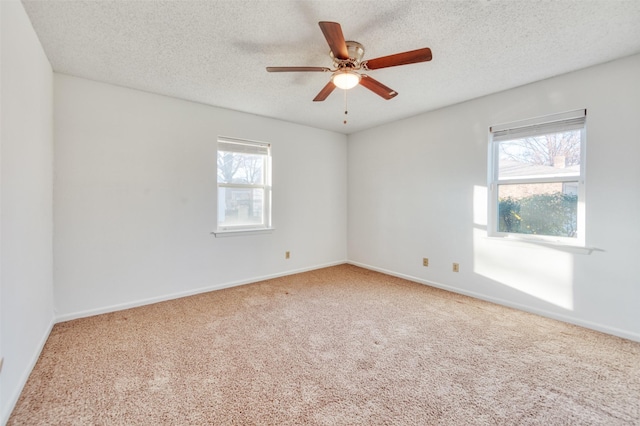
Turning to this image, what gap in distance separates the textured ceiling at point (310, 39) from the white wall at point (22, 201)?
29cm

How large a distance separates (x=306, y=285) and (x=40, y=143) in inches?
118

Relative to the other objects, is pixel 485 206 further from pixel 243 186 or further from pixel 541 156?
pixel 243 186

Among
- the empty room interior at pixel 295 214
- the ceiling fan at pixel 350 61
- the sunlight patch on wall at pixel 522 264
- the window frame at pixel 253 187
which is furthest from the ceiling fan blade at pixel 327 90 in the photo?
the sunlight patch on wall at pixel 522 264

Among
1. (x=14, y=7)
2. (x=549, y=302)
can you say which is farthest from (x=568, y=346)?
(x=14, y=7)

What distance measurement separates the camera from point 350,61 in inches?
78.0

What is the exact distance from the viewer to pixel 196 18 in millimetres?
1832

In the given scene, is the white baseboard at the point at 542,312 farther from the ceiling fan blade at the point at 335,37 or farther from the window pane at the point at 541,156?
the ceiling fan blade at the point at 335,37

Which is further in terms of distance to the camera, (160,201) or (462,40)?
(160,201)

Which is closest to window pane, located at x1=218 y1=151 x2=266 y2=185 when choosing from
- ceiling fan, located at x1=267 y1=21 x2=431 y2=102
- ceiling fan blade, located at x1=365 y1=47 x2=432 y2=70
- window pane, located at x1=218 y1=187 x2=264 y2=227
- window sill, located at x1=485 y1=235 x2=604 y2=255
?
window pane, located at x1=218 y1=187 x2=264 y2=227

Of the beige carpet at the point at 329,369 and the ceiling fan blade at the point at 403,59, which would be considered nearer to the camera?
the beige carpet at the point at 329,369

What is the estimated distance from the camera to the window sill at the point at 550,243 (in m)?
2.49

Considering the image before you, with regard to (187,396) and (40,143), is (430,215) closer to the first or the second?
(187,396)

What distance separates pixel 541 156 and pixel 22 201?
4.40m

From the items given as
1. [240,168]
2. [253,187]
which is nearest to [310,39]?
[240,168]
